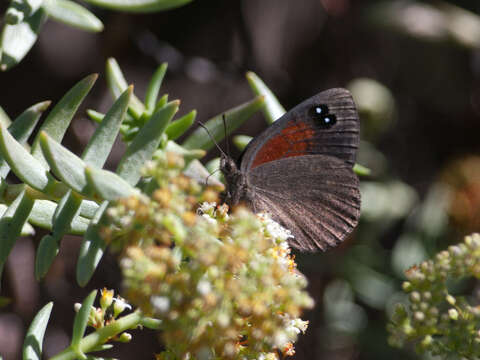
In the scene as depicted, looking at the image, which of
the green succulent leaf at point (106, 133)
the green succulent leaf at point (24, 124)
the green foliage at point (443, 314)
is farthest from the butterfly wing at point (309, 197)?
the green succulent leaf at point (24, 124)

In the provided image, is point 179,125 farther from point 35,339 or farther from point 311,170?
point 35,339

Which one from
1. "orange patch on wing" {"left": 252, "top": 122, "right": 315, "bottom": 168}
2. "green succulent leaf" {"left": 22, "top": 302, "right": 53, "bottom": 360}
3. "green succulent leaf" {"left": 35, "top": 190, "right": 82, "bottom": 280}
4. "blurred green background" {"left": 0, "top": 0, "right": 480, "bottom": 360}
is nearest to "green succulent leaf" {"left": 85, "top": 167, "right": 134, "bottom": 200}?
"green succulent leaf" {"left": 35, "top": 190, "right": 82, "bottom": 280}

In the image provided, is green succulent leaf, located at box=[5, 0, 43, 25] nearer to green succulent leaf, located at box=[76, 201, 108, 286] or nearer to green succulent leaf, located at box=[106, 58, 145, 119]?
green succulent leaf, located at box=[106, 58, 145, 119]

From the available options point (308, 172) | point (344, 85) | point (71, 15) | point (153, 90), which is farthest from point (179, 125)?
point (344, 85)

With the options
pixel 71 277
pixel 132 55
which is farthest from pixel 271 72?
pixel 71 277

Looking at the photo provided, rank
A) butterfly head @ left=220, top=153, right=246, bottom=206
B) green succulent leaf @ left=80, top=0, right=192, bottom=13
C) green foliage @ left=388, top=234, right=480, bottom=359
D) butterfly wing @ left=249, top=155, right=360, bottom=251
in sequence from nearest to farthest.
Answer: green foliage @ left=388, top=234, right=480, bottom=359, green succulent leaf @ left=80, top=0, right=192, bottom=13, butterfly head @ left=220, top=153, right=246, bottom=206, butterfly wing @ left=249, top=155, right=360, bottom=251

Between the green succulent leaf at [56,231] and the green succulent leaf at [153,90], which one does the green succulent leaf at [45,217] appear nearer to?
the green succulent leaf at [56,231]
